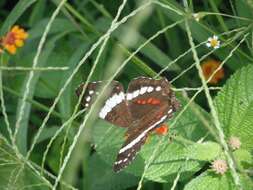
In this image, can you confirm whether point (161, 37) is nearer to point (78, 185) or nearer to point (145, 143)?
point (78, 185)

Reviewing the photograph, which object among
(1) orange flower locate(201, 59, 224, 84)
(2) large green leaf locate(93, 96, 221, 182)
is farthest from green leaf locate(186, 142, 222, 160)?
(1) orange flower locate(201, 59, 224, 84)

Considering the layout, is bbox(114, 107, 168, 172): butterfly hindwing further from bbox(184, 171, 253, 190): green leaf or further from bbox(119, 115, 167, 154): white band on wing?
bbox(184, 171, 253, 190): green leaf

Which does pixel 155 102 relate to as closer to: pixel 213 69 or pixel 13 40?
pixel 213 69

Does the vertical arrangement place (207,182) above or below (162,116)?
below

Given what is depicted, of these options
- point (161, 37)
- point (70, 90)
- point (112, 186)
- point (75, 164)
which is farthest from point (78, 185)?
point (75, 164)

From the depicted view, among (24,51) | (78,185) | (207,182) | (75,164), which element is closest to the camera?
(75,164)

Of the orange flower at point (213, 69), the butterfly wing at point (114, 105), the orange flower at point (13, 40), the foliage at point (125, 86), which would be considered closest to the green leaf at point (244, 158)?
the foliage at point (125, 86)

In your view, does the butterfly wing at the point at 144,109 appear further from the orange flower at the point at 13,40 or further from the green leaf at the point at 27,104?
the orange flower at the point at 13,40
